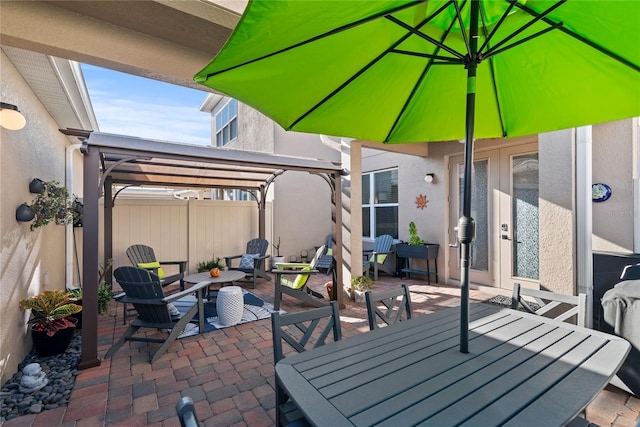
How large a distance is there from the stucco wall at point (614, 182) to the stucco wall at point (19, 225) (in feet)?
21.0

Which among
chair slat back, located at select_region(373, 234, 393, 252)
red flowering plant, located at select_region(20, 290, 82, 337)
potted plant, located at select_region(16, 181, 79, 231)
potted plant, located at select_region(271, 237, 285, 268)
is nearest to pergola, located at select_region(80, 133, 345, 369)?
red flowering plant, located at select_region(20, 290, 82, 337)

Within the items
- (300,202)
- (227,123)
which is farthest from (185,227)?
(227,123)

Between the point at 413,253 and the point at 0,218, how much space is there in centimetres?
637

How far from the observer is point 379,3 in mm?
1272

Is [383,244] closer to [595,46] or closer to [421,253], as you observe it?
[421,253]

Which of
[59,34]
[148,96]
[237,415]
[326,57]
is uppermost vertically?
[148,96]

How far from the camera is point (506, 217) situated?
5727 millimetres

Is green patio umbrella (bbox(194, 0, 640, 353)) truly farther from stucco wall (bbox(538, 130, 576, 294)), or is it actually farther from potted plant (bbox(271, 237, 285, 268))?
potted plant (bbox(271, 237, 285, 268))

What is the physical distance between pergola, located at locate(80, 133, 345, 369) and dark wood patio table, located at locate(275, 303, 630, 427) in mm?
2847

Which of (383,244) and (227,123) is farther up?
(227,123)

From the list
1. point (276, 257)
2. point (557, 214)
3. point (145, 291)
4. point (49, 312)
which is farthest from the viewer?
point (276, 257)

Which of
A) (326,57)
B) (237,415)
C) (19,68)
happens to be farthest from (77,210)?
(326,57)

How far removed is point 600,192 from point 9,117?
6.20 metres

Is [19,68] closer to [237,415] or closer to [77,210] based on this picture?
[77,210]
